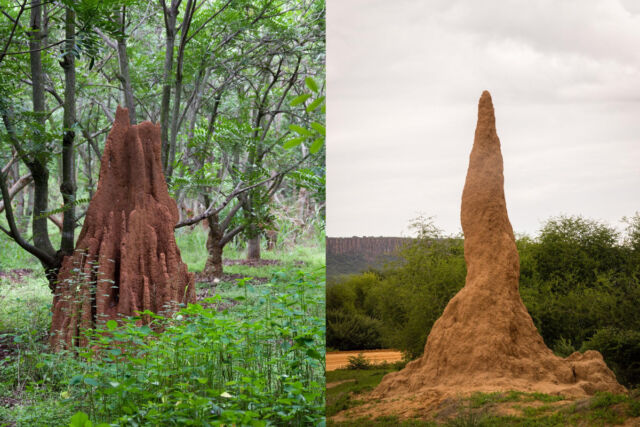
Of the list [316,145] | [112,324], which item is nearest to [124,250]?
[112,324]

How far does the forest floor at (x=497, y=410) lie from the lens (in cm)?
242

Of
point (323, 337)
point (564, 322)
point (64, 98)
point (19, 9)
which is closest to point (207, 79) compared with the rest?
point (64, 98)

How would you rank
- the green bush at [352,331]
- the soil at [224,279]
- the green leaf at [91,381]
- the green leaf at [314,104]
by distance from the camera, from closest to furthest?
1. the green leaf at [314,104]
2. the green leaf at [91,381]
3. the green bush at [352,331]
4. the soil at [224,279]

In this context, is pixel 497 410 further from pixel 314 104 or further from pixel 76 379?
pixel 76 379

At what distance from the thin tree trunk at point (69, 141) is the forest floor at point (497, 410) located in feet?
5.50

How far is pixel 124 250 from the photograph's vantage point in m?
3.06

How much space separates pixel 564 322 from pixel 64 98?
105 inches

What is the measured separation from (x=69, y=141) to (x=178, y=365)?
129cm

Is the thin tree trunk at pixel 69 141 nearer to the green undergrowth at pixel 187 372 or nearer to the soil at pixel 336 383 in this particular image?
the green undergrowth at pixel 187 372

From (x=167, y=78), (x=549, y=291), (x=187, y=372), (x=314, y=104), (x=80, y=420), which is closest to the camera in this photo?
(x=314, y=104)

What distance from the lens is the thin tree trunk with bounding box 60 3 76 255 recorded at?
121 inches

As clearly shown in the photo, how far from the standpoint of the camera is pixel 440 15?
3.07 meters

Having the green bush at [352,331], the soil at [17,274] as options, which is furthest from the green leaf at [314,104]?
the soil at [17,274]

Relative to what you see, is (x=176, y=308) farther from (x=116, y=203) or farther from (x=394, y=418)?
(x=394, y=418)
